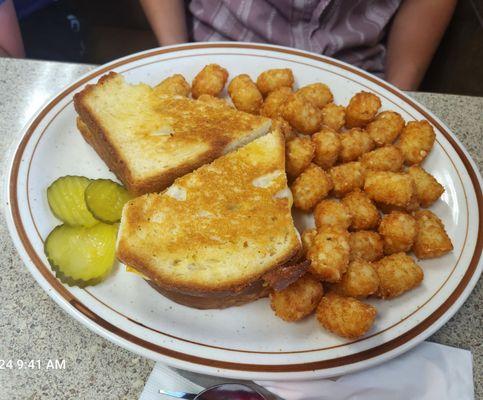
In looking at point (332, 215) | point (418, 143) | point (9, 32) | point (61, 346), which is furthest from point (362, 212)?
point (9, 32)

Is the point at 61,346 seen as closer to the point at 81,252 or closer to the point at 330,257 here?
the point at 81,252

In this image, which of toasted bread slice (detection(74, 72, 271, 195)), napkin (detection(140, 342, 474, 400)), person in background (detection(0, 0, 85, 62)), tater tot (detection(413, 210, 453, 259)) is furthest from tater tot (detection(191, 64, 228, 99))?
person in background (detection(0, 0, 85, 62))

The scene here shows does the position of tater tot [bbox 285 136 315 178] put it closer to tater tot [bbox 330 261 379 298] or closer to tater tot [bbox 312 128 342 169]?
tater tot [bbox 312 128 342 169]

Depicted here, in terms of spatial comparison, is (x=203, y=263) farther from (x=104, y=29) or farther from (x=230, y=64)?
(x=104, y=29)

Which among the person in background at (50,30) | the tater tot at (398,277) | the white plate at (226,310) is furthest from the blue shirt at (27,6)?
the tater tot at (398,277)

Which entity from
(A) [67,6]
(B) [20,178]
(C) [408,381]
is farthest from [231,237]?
(A) [67,6]
